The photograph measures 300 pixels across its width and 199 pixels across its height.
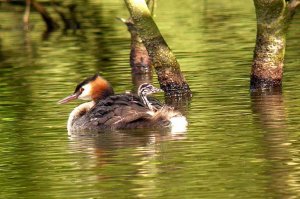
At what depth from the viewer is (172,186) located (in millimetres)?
12734

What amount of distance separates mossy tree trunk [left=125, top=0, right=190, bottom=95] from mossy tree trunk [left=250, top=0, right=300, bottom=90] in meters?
1.17

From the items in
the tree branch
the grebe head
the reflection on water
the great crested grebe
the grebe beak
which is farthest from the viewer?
the tree branch

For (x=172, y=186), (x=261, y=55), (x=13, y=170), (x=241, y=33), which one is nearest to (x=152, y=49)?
(x=261, y=55)

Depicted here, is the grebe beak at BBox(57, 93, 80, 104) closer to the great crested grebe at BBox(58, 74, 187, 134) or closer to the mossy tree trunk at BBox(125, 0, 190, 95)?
the great crested grebe at BBox(58, 74, 187, 134)

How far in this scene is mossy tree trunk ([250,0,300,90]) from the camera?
19.1 meters

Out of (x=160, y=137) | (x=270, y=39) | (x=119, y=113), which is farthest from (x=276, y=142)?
(x=270, y=39)

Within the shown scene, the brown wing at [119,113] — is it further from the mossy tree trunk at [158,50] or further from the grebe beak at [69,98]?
the mossy tree trunk at [158,50]

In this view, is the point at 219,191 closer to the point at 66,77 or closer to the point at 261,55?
the point at 261,55

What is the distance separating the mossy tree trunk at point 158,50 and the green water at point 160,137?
0.24 m

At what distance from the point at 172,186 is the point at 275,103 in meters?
5.97

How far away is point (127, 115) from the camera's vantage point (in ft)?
54.7

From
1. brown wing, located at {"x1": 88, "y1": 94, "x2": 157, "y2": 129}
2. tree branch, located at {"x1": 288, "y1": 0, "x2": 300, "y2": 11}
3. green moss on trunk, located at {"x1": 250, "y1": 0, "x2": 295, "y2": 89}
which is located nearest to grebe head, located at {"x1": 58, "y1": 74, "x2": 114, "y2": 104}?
brown wing, located at {"x1": 88, "y1": 94, "x2": 157, "y2": 129}

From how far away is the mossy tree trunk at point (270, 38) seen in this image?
1911cm

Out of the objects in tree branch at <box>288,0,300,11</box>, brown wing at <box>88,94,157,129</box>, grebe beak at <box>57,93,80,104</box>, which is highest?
tree branch at <box>288,0,300,11</box>
